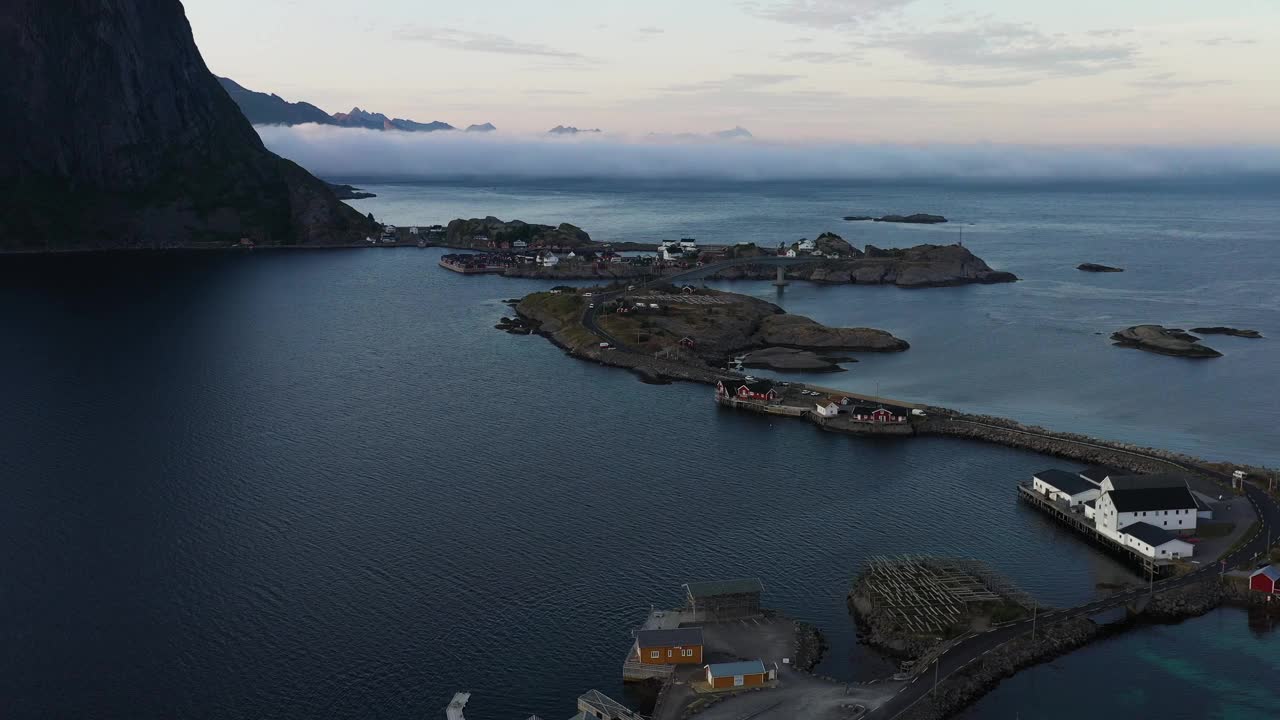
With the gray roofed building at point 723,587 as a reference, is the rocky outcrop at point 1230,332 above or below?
above

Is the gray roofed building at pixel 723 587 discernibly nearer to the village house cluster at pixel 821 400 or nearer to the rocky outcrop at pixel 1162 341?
the village house cluster at pixel 821 400

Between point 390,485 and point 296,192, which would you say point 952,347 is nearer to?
point 390,485

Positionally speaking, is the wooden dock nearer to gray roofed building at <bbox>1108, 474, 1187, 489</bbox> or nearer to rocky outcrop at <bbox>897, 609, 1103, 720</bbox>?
gray roofed building at <bbox>1108, 474, 1187, 489</bbox>

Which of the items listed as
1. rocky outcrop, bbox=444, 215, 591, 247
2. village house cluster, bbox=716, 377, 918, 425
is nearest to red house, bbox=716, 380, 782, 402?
village house cluster, bbox=716, 377, 918, 425

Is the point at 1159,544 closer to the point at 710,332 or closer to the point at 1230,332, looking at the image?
the point at 710,332

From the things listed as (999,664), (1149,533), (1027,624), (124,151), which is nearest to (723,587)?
(999,664)

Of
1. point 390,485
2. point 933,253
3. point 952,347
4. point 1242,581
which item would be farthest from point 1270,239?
point 390,485

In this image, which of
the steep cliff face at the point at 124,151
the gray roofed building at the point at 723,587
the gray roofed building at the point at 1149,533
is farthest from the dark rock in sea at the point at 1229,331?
the steep cliff face at the point at 124,151
